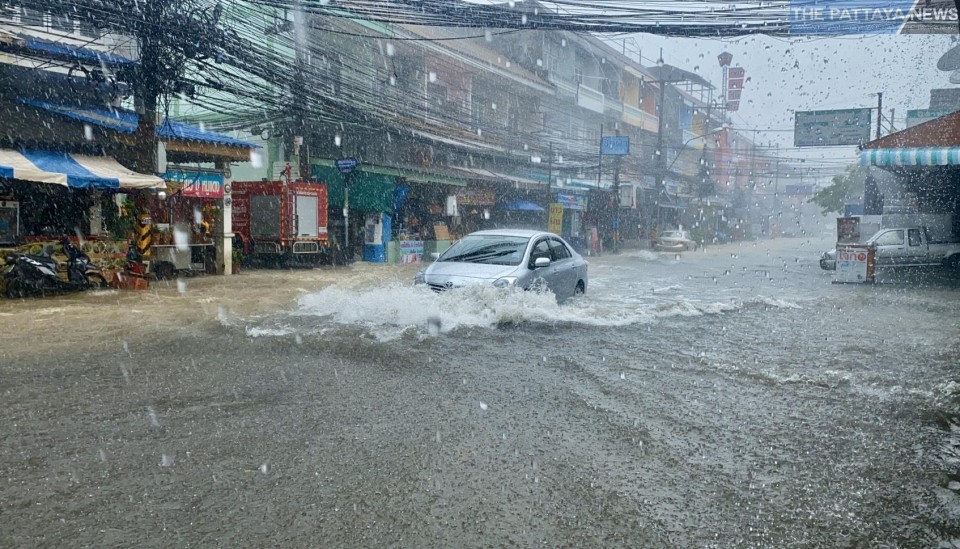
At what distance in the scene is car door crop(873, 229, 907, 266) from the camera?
20.1 metres

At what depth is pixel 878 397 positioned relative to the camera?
19.2 ft

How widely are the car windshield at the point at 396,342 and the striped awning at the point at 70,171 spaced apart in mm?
76

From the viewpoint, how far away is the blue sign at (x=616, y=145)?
109ft

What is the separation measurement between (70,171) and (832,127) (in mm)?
35818

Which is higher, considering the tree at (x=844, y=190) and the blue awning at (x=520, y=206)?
the tree at (x=844, y=190)

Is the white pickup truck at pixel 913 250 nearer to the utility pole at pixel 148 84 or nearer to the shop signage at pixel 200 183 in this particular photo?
the utility pole at pixel 148 84

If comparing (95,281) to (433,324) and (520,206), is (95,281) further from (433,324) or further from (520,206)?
(520,206)

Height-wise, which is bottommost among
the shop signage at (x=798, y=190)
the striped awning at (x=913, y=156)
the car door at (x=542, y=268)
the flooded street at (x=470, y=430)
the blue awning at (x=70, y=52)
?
the flooded street at (x=470, y=430)

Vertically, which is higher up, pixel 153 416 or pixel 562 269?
pixel 562 269

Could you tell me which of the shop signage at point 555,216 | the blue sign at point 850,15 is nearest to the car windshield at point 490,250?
the blue sign at point 850,15

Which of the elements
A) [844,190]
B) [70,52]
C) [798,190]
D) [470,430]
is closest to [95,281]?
[70,52]

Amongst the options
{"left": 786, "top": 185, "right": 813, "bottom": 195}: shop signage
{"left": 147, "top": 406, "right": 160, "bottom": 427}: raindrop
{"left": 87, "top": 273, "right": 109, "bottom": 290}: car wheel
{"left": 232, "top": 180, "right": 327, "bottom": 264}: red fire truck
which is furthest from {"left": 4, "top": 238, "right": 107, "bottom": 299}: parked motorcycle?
{"left": 786, "top": 185, "right": 813, "bottom": 195}: shop signage

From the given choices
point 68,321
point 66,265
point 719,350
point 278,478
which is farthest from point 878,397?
point 66,265

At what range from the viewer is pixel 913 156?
1873 cm
